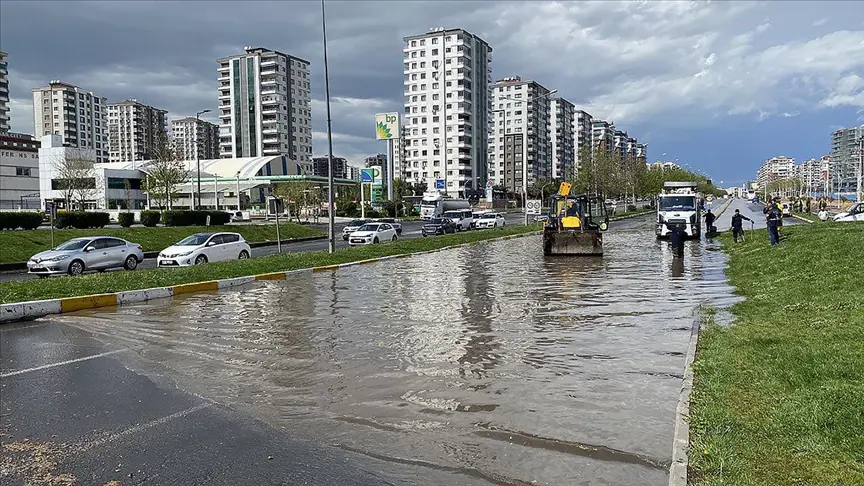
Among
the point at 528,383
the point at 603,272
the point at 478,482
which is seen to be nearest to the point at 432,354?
the point at 528,383

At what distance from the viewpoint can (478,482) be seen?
4750 millimetres

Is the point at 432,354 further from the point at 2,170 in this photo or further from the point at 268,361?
the point at 2,170

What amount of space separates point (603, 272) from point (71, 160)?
74.3 m

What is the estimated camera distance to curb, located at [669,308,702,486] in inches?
177

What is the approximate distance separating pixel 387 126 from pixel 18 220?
76570mm

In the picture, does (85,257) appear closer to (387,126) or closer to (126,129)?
(387,126)

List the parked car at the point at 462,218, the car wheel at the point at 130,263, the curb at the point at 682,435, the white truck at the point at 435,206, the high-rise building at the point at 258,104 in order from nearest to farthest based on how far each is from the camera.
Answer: the curb at the point at 682,435, the car wheel at the point at 130,263, the parked car at the point at 462,218, the white truck at the point at 435,206, the high-rise building at the point at 258,104

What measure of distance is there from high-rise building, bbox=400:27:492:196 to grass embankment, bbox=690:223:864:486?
110450mm

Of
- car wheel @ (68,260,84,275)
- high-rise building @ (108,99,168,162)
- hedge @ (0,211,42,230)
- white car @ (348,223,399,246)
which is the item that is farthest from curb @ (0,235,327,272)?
high-rise building @ (108,99,168,162)

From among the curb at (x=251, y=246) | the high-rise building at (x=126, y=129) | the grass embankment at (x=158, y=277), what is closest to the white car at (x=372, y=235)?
the curb at (x=251, y=246)

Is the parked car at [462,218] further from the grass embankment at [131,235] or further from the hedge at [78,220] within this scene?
the hedge at [78,220]

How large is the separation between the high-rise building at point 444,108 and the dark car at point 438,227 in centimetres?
7065

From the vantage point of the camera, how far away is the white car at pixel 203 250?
23.5 meters

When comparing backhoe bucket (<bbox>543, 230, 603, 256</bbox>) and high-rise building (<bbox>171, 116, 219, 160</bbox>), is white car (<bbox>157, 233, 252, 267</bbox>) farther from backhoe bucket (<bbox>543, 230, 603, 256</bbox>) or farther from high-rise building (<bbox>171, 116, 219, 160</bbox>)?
high-rise building (<bbox>171, 116, 219, 160</bbox>)
